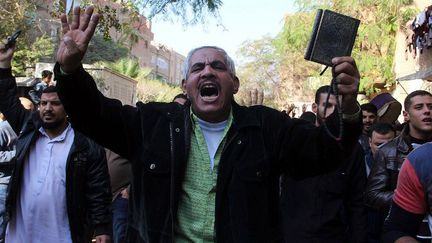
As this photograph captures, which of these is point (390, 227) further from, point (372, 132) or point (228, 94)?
point (372, 132)

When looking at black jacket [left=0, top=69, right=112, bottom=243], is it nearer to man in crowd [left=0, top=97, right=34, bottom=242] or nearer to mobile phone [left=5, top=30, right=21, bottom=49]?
mobile phone [left=5, top=30, right=21, bottom=49]

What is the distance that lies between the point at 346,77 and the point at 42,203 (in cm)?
282

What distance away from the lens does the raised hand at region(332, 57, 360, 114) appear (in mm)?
2352

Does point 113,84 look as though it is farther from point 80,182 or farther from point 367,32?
point 80,182

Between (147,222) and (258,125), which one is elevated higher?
(258,125)

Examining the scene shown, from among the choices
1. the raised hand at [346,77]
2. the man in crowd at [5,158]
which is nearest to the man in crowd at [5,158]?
the man in crowd at [5,158]

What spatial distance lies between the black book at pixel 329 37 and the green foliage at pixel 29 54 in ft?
72.6

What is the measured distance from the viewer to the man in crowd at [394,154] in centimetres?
Answer: 454

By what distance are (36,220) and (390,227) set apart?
2.65 meters

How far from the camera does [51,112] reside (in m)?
4.68

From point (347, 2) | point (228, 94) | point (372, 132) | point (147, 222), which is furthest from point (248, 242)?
point (347, 2)

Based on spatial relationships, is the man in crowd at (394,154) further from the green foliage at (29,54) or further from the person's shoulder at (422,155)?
the green foliage at (29,54)

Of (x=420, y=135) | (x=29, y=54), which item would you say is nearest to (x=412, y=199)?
(x=420, y=135)

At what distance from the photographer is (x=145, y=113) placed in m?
2.79
